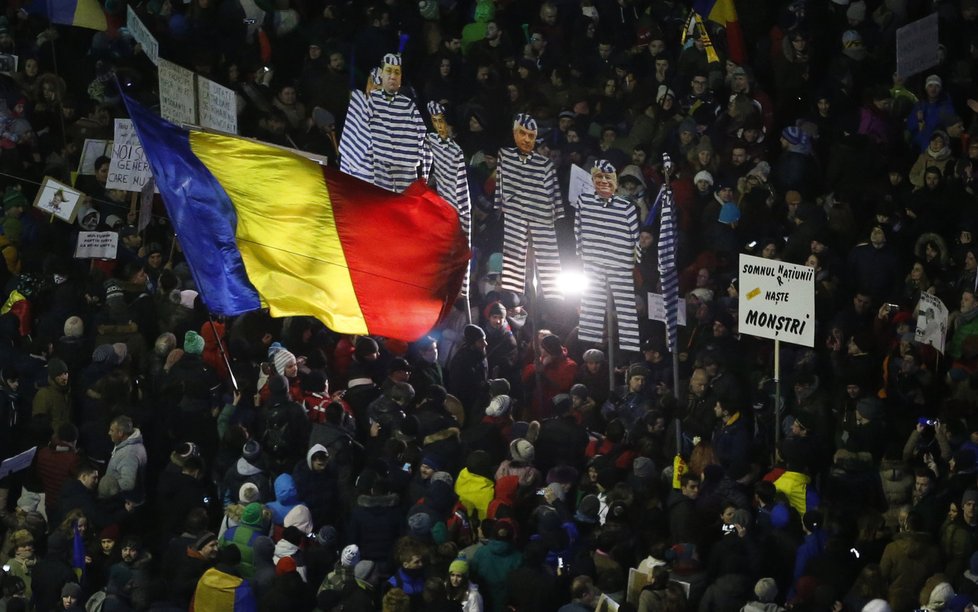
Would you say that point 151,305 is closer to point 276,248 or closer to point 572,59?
point 276,248

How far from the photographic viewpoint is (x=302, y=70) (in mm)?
27953

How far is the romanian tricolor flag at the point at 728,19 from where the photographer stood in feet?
87.7

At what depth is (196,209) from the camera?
60.7 feet

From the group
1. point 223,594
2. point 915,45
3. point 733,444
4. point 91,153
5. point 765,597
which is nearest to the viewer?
point 765,597

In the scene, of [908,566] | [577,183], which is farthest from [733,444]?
[577,183]

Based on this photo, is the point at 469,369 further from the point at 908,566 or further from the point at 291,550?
the point at 908,566

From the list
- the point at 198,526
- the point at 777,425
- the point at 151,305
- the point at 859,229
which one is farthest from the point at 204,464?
the point at 859,229

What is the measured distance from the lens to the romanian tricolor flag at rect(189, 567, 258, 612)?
18.1 metres

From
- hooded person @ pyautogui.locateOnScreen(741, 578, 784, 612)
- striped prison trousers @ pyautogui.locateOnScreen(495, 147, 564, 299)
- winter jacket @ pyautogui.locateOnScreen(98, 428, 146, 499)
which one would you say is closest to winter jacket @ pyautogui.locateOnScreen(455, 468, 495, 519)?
hooded person @ pyautogui.locateOnScreen(741, 578, 784, 612)

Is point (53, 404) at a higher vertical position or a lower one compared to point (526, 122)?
lower

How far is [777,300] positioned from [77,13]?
12115mm

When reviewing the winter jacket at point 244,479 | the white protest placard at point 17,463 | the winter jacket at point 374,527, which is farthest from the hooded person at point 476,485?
→ the white protest placard at point 17,463

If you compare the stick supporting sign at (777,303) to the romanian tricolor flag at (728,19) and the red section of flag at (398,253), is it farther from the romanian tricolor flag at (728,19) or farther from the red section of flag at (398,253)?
the romanian tricolor flag at (728,19)

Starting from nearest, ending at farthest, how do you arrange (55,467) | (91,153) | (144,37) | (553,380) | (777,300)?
(777,300) < (55,467) < (553,380) < (144,37) < (91,153)
